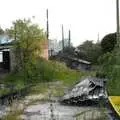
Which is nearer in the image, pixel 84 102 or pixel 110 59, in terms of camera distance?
pixel 110 59

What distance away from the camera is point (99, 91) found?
23.7 metres

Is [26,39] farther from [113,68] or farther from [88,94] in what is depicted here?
[113,68]

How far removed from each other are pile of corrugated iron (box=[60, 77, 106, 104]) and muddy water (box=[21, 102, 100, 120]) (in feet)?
2.60

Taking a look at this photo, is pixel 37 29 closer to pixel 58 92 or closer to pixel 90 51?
pixel 58 92

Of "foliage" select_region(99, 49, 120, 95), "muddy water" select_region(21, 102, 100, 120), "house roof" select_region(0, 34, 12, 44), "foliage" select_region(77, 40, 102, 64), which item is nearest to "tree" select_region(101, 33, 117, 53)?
"foliage" select_region(77, 40, 102, 64)

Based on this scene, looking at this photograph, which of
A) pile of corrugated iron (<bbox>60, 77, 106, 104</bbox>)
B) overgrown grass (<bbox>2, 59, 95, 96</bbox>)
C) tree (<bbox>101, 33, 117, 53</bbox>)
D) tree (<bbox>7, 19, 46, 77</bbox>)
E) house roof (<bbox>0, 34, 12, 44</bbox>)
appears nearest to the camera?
pile of corrugated iron (<bbox>60, 77, 106, 104</bbox>)

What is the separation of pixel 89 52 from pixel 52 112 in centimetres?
4275

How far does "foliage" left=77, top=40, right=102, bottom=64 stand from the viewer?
5941 centimetres

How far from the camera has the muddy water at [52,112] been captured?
1830 centimetres

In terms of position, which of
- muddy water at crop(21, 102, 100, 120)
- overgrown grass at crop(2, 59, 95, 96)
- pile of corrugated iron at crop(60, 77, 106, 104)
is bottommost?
muddy water at crop(21, 102, 100, 120)

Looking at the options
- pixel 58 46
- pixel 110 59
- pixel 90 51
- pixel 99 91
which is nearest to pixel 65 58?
pixel 90 51

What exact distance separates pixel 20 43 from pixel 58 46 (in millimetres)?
52393

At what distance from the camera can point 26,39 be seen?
1566 inches

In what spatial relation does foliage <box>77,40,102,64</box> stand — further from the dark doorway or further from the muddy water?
the muddy water
